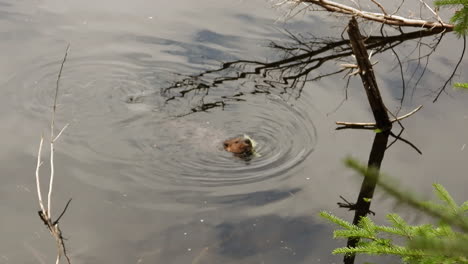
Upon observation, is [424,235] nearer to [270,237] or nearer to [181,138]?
[270,237]

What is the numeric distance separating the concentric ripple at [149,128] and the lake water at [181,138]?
0.02 meters

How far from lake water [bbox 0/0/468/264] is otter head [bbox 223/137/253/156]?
0.28 feet

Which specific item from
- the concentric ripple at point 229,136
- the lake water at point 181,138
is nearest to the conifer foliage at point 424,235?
the lake water at point 181,138

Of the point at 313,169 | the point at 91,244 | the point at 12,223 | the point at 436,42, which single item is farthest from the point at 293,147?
the point at 436,42

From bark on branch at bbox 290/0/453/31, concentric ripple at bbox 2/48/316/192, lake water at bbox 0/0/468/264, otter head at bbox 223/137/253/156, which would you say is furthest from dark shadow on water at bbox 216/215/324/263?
bark on branch at bbox 290/0/453/31

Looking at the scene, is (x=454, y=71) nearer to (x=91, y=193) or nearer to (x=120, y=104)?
(x=120, y=104)

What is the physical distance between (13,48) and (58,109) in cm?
160

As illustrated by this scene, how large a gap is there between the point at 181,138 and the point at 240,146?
63 cm

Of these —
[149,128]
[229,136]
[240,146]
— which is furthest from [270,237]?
[149,128]

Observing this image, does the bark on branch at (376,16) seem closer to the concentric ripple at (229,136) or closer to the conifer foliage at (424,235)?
the concentric ripple at (229,136)

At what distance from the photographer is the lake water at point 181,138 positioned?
4652mm

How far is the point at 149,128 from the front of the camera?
5965mm

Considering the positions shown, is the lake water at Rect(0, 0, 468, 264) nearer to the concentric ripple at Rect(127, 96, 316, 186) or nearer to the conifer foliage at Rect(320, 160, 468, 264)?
the concentric ripple at Rect(127, 96, 316, 186)

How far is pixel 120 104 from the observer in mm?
6312
